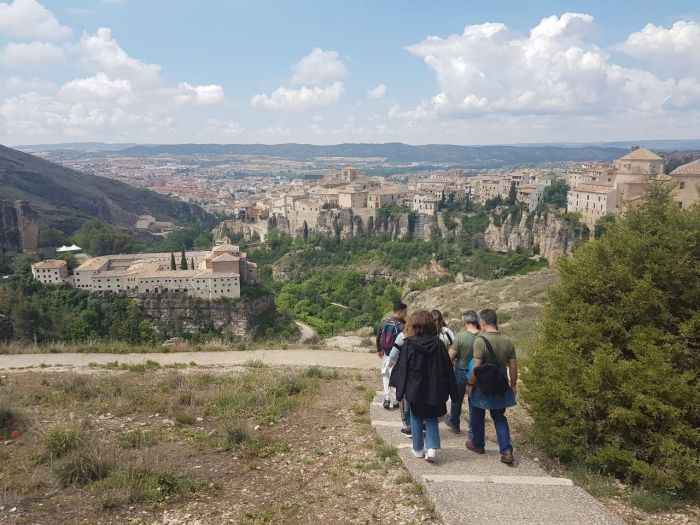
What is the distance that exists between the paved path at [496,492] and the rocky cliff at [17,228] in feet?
181

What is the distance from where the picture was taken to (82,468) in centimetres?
420

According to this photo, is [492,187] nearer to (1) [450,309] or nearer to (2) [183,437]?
(1) [450,309]

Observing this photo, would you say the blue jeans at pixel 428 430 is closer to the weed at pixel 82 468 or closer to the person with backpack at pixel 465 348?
the person with backpack at pixel 465 348

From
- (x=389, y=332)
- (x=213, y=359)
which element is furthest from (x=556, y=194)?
(x=389, y=332)

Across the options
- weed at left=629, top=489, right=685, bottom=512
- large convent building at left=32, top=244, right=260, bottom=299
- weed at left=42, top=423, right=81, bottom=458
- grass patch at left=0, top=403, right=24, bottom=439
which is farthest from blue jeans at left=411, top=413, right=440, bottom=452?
large convent building at left=32, top=244, right=260, bottom=299

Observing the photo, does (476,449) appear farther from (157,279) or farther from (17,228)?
(17,228)

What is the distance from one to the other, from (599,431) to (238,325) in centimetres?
3031

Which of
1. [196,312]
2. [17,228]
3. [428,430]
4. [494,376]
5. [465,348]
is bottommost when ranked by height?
[196,312]

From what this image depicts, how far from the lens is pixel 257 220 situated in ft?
226

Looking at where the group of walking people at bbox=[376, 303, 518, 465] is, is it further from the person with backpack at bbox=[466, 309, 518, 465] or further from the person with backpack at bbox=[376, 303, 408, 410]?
the person with backpack at bbox=[376, 303, 408, 410]

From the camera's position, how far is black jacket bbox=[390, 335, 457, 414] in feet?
13.7

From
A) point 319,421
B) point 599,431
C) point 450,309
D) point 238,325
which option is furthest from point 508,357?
point 238,325

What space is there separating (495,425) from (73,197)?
91.7 metres

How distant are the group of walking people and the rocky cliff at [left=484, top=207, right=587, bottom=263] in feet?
109
